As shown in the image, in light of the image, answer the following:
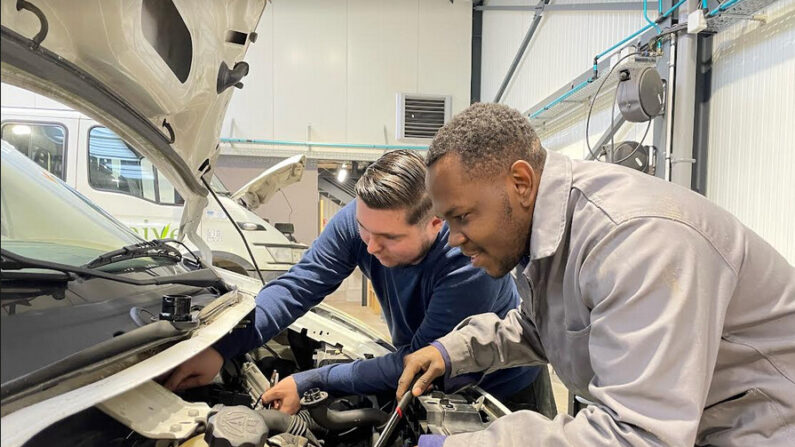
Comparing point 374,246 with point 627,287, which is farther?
point 374,246

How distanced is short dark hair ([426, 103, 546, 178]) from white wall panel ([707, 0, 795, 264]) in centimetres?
235

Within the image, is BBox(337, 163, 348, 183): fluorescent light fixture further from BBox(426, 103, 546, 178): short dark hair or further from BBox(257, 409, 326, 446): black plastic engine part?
BBox(426, 103, 546, 178): short dark hair

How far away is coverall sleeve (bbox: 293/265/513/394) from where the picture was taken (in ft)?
5.11

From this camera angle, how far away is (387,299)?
1.92 m

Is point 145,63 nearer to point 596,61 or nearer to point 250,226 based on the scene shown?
point 250,226

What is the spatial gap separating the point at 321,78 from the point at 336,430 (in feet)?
19.7

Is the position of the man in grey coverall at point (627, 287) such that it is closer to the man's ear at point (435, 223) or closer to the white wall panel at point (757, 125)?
the man's ear at point (435, 223)

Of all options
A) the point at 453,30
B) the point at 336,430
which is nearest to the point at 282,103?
the point at 453,30

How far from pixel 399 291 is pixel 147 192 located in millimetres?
3324

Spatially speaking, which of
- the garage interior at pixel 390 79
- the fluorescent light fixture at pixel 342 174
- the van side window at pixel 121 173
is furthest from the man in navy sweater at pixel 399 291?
the fluorescent light fixture at pixel 342 174

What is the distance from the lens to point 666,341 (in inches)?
31.1

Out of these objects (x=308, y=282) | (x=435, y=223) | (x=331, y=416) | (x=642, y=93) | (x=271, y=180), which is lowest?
(x=331, y=416)

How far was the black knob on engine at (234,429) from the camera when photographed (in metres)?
0.87

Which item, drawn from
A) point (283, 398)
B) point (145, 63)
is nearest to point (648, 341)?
point (283, 398)
